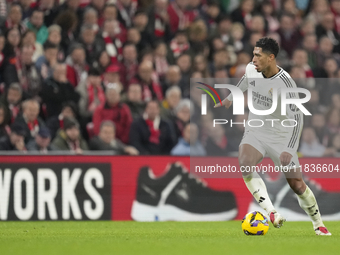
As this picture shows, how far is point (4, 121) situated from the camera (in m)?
11.5

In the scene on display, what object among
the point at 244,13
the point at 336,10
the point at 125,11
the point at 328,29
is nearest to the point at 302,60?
the point at 328,29

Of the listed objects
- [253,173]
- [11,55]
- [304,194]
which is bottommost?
[304,194]

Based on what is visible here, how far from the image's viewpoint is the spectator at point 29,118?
11.5 metres

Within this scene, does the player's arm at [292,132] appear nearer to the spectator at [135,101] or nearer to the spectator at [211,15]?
the spectator at [135,101]

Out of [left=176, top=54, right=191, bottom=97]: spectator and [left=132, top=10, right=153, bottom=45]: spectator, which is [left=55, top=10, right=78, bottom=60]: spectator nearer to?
[left=132, top=10, right=153, bottom=45]: spectator

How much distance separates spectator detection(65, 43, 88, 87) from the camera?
41.6ft

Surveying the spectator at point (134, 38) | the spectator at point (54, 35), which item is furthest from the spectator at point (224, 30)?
the spectator at point (54, 35)

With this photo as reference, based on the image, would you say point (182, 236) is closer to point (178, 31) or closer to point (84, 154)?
point (84, 154)

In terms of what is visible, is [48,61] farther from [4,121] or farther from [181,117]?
[181,117]

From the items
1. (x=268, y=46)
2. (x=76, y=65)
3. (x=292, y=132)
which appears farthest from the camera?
(x=76, y=65)

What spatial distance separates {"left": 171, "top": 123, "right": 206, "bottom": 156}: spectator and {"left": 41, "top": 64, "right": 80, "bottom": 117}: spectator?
211cm

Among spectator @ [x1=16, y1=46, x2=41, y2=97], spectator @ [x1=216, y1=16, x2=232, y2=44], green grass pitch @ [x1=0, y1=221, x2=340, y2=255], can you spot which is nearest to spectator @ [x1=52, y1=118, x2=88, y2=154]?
spectator @ [x1=16, y1=46, x2=41, y2=97]

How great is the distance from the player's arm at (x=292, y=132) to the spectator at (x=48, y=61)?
5.71 metres

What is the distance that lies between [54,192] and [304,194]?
181 inches
